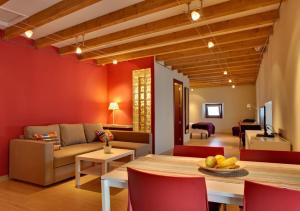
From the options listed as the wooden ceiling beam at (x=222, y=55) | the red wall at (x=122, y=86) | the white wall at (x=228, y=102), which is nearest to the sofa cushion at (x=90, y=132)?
the red wall at (x=122, y=86)

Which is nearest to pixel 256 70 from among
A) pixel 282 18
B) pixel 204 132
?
pixel 204 132

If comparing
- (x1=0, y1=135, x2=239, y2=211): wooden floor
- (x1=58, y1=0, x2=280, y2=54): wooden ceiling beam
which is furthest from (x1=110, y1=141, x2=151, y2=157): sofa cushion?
(x1=58, y1=0, x2=280, y2=54): wooden ceiling beam

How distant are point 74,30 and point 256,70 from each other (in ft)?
21.5

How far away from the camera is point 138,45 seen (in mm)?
4605

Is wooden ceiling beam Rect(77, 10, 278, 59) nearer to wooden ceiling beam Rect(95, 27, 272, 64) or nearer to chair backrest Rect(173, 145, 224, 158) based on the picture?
wooden ceiling beam Rect(95, 27, 272, 64)

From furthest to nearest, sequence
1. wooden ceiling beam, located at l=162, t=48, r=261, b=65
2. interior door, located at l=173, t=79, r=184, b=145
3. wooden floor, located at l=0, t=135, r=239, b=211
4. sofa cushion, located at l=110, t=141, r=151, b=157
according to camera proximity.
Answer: interior door, located at l=173, t=79, r=184, b=145 < wooden ceiling beam, located at l=162, t=48, r=261, b=65 < sofa cushion, located at l=110, t=141, r=151, b=157 < wooden floor, located at l=0, t=135, r=239, b=211

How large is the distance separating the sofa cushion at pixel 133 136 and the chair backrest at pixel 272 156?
3.14 metres

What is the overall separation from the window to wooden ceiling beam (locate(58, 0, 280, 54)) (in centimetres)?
855

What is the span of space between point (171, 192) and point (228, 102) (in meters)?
11.2

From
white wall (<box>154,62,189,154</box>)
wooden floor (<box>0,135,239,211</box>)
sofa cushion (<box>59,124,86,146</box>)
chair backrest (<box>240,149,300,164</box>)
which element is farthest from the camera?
white wall (<box>154,62,189,154</box>)

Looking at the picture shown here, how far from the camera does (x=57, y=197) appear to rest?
3.03 meters

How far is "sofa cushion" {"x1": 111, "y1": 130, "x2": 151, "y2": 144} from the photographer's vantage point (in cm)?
490

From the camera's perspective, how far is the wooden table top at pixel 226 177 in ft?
4.08

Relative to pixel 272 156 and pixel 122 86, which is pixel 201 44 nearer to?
pixel 122 86
